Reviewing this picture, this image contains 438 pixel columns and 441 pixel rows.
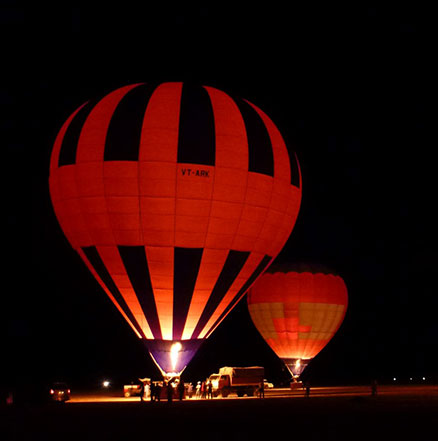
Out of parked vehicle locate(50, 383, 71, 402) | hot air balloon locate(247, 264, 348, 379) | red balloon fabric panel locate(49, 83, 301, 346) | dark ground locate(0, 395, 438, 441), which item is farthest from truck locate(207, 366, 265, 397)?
dark ground locate(0, 395, 438, 441)

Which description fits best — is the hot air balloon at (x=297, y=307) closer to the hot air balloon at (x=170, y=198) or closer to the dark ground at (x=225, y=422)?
the hot air balloon at (x=170, y=198)

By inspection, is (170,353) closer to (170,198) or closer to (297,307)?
(170,198)

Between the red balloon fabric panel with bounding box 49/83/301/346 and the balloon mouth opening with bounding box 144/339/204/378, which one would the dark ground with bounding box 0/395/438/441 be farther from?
the red balloon fabric panel with bounding box 49/83/301/346

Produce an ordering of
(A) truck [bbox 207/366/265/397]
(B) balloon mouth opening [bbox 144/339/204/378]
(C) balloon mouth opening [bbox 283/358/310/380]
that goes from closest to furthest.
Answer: (B) balloon mouth opening [bbox 144/339/204/378] < (A) truck [bbox 207/366/265/397] < (C) balloon mouth opening [bbox 283/358/310/380]

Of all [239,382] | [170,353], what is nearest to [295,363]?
[239,382]

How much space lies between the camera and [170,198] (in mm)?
22953

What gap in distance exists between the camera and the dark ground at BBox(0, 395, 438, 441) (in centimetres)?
1398

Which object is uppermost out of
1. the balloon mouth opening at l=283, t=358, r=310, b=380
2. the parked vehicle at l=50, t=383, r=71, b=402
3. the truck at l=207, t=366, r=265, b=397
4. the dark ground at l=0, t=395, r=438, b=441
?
the balloon mouth opening at l=283, t=358, r=310, b=380

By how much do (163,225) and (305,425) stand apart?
905 centimetres

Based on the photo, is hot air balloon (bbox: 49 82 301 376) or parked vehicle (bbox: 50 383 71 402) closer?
hot air balloon (bbox: 49 82 301 376)

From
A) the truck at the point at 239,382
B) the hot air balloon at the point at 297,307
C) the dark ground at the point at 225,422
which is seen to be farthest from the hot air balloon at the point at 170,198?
the hot air balloon at the point at 297,307

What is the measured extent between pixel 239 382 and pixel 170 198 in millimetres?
9680

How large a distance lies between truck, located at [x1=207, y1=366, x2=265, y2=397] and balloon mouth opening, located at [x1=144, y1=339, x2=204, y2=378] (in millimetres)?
5068

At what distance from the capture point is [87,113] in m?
24.0
